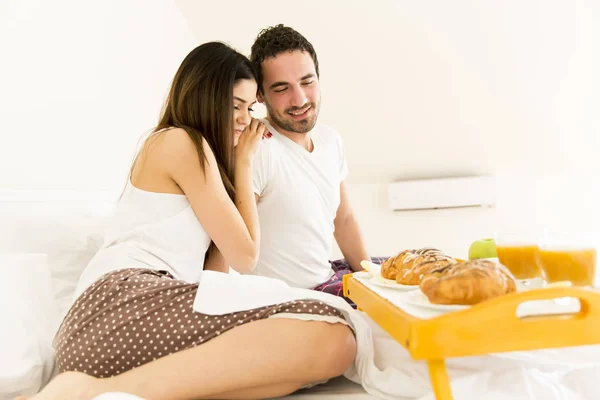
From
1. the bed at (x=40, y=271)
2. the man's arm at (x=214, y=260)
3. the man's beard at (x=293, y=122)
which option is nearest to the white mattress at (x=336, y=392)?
the bed at (x=40, y=271)

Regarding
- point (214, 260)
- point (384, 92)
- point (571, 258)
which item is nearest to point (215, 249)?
point (214, 260)

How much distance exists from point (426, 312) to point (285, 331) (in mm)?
373

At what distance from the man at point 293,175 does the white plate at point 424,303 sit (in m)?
0.89

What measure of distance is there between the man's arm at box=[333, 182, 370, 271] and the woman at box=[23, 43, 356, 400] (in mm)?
863

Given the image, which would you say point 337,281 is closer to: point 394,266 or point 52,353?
point 394,266

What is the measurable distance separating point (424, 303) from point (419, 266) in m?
0.21

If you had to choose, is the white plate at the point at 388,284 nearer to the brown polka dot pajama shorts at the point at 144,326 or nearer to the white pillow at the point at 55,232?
the brown polka dot pajama shorts at the point at 144,326

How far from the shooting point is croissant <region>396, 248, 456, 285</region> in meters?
1.09

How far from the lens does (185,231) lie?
4.76 feet

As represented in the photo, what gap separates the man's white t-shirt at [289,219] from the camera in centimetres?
200

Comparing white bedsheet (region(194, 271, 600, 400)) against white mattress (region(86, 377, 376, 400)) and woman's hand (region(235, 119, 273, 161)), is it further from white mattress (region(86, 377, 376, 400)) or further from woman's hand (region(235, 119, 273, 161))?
woman's hand (region(235, 119, 273, 161))

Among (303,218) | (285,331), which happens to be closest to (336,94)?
(303,218)

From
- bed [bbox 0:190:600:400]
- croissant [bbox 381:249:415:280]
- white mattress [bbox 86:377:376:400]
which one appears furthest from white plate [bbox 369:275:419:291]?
white mattress [bbox 86:377:376:400]

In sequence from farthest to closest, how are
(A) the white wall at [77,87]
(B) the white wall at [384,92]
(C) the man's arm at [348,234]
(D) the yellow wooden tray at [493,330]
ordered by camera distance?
1. (C) the man's arm at [348,234]
2. (B) the white wall at [384,92]
3. (A) the white wall at [77,87]
4. (D) the yellow wooden tray at [493,330]
